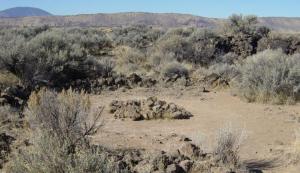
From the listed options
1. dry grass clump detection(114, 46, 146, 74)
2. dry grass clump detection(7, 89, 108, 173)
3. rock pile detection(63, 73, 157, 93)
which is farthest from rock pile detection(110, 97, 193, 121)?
dry grass clump detection(114, 46, 146, 74)

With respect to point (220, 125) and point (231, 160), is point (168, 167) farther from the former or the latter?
point (220, 125)

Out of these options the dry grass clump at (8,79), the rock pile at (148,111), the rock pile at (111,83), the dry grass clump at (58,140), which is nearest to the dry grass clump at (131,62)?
the rock pile at (111,83)

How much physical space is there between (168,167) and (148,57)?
16432 millimetres

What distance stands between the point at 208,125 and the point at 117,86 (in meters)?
5.87

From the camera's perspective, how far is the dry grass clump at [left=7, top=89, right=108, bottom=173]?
546 cm

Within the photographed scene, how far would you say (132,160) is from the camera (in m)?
7.21

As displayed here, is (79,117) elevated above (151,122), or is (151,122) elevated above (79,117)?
(79,117)

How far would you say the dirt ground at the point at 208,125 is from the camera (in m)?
Result: 9.25

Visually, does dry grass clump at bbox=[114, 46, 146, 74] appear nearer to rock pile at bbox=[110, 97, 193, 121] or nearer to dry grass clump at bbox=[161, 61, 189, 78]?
dry grass clump at bbox=[161, 61, 189, 78]

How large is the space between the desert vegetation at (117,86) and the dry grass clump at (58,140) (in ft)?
0.04

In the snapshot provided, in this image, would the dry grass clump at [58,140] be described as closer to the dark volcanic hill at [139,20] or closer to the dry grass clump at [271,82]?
the dry grass clump at [271,82]

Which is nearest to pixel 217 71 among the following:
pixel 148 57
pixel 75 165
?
pixel 148 57

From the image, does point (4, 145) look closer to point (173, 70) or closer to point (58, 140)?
point (58, 140)

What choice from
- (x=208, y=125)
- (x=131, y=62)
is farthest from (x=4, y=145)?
(x=131, y=62)
